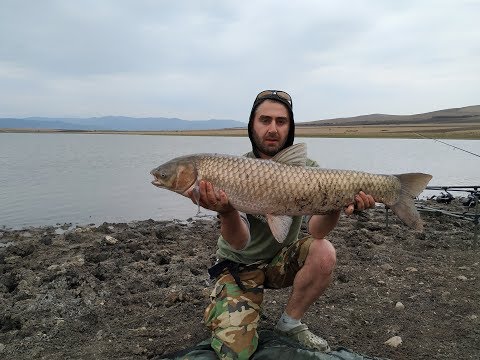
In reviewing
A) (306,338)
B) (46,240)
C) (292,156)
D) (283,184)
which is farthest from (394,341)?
(46,240)

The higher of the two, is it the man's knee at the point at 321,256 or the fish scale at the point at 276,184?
the fish scale at the point at 276,184

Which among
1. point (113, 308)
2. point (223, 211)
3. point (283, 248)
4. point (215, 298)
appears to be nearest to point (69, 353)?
point (113, 308)

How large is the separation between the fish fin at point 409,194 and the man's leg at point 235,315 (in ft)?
4.14

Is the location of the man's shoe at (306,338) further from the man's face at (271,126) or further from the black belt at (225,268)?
the man's face at (271,126)

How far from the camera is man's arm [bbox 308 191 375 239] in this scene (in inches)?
129

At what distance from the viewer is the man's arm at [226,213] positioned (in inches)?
126

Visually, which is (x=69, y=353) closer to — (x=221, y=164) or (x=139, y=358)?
(x=139, y=358)

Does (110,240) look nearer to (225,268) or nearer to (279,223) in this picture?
(225,268)

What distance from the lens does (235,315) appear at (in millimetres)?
3322

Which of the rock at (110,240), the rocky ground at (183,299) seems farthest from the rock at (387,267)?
the rock at (110,240)

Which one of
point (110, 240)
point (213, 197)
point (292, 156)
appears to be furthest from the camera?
point (110, 240)

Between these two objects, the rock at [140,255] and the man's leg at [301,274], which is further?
the rock at [140,255]

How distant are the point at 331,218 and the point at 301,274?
0.53 m

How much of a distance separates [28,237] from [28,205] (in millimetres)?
4081
